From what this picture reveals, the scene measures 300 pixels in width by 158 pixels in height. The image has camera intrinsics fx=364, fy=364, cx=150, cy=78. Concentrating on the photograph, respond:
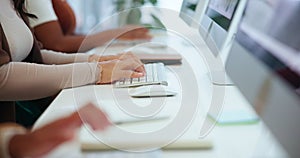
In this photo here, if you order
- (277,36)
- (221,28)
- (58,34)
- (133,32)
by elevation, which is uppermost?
(277,36)

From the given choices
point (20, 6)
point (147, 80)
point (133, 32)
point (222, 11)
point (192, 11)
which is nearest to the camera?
point (147, 80)

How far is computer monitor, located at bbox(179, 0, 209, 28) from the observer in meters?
1.45

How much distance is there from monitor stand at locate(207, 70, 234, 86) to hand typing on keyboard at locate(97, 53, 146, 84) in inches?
8.5

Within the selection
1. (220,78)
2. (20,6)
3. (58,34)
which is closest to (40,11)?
(58,34)

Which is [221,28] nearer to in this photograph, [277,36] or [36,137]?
[277,36]

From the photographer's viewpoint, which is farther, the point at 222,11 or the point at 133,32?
the point at 133,32

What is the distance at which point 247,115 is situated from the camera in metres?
0.86

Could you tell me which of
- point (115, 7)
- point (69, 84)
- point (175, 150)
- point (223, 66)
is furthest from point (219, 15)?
point (115, 7)

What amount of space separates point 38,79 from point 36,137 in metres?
0.38

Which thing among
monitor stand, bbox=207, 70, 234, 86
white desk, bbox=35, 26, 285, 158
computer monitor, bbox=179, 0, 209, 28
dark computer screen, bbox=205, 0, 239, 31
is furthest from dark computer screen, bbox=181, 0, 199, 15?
monitor stand, bbox=207, 70, 234, 86

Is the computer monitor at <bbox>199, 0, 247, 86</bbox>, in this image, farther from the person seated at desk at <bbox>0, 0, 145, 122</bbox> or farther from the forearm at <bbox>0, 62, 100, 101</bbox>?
the forearm at <bbox>0, 62, 100, 101</bbox>

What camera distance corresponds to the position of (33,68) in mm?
1009

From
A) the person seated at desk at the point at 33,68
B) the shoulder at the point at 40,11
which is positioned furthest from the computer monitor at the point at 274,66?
the shoulder at the point at 40,11

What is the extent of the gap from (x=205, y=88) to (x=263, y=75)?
0.25m
